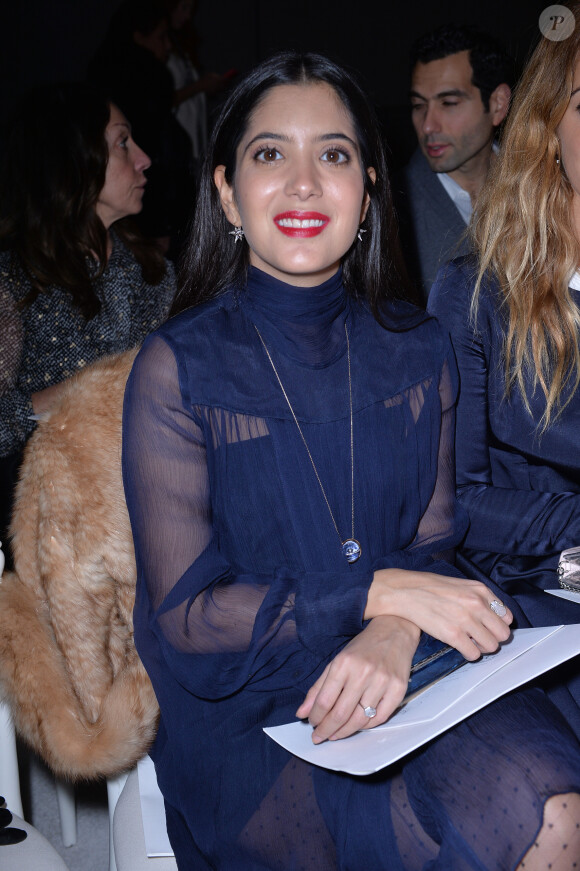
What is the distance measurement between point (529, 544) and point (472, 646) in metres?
0.39

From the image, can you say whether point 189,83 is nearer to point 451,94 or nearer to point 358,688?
point 451,94

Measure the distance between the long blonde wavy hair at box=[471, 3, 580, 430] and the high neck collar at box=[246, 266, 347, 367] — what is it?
302mm

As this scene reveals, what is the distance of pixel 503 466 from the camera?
67.7 inches

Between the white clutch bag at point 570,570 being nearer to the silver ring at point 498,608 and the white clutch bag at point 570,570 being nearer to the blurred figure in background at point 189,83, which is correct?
the silver ring at point 498,608

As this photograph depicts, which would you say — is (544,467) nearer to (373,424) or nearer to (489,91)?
(373,424)

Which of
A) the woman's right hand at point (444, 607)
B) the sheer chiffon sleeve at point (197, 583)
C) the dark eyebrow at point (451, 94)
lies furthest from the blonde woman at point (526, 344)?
the dark eyebrow at point (451, 94)

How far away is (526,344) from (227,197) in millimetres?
582

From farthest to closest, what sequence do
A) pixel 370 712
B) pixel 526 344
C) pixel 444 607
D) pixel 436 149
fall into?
pixel 436 149 < pixel 526 344 < pixel 444 607 < pixel 370 712

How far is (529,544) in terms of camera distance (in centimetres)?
159

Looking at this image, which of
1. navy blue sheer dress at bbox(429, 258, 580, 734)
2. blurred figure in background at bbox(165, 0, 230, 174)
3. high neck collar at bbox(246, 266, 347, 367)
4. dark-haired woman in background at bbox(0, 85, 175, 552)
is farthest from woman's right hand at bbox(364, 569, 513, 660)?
blurred figure in background at bbox(165, 0, 230, 174)

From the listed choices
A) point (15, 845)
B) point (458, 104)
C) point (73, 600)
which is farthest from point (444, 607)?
point (458, 104)

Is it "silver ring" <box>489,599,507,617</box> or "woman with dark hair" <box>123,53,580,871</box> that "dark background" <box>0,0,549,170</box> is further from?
"silver ring" <box>489,599,507,617</box>

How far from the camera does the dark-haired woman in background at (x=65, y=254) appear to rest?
9.16 feet

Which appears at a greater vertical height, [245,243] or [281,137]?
[281,137]
